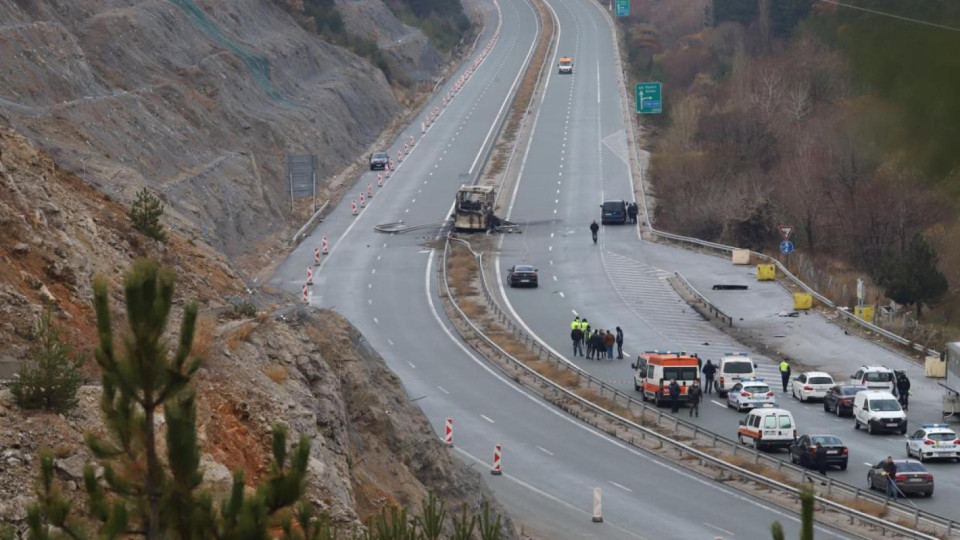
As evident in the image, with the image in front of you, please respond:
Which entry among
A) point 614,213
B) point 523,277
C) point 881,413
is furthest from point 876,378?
point 614,213

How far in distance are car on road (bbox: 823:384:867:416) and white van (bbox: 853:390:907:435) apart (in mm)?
1344

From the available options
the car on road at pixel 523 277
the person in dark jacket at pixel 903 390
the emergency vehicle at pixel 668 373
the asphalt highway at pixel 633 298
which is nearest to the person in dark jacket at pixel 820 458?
the asphalt highway at pixel 633 298

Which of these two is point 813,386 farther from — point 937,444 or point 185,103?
point 185,103

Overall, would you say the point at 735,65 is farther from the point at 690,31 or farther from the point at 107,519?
the point at 107,519

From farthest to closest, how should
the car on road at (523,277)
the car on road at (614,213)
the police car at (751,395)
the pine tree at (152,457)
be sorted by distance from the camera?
the car on road at (614,213) < the car on road at (523,277) < the police car at (751,395) < the pine tree at (152,457)

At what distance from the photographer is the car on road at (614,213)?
73625 millimetres

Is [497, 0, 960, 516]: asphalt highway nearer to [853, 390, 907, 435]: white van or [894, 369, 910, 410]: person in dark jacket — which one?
[853, 390, 907, 435]: white van

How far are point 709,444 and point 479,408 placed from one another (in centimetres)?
779

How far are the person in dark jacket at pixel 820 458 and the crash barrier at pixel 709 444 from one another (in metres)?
0.32

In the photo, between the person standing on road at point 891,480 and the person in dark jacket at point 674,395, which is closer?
the person standing on road at point 891,480

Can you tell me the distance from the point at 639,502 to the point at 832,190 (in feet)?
155

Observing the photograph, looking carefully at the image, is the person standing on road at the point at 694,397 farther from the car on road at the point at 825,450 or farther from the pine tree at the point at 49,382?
the pine tree at the point at 49,382

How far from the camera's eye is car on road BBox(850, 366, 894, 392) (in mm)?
41625

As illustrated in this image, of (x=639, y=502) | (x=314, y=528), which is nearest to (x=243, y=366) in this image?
(x=314, y=528)
